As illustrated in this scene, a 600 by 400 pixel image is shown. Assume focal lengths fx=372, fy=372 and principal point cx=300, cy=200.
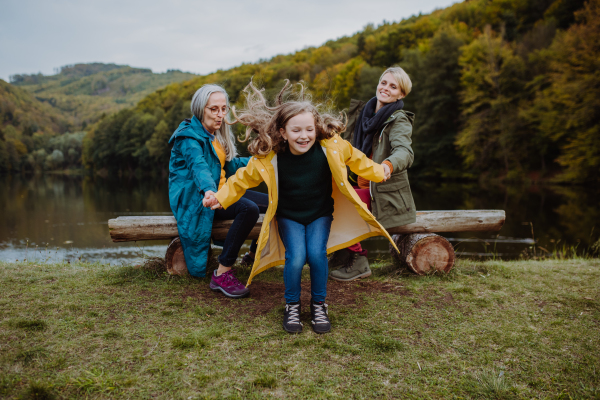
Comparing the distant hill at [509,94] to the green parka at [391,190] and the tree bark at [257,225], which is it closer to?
the tree bark at [257,225]

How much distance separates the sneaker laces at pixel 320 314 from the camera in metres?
2.99

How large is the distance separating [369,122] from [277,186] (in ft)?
4.85

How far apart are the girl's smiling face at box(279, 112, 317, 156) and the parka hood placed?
48.4 inches

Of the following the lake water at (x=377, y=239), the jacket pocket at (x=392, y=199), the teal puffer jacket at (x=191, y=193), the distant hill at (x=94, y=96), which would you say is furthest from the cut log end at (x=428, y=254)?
the distant hill at (x=94, y=96)

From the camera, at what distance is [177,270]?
4.18 metres

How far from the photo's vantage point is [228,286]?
12.1 ft

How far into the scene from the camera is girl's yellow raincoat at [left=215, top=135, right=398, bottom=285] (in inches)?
121

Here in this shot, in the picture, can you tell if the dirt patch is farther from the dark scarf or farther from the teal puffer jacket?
the dark scarf

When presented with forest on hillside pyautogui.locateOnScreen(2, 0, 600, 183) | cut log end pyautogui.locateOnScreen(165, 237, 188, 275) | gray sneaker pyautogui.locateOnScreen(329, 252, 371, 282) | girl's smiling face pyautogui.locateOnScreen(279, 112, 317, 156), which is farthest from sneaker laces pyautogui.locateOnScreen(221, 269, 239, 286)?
forest on hillside pyautogui.locateOnScreen(2, 0, 600, 183)

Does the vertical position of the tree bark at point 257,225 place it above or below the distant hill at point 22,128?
below

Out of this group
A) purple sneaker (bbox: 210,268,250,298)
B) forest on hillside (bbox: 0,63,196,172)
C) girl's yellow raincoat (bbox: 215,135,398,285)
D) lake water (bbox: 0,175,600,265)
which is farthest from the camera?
forest on hillside (bbox: 0,63,196,172)

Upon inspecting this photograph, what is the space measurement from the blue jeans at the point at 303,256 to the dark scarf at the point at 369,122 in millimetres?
1342

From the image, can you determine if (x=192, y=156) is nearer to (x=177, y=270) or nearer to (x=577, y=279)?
(x=177, y=270)

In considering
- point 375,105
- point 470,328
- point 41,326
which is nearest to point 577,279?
point 470,328
